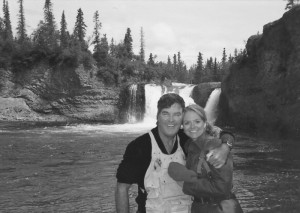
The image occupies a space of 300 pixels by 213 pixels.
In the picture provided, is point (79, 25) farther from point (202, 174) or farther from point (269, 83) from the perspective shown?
point (202, 174)

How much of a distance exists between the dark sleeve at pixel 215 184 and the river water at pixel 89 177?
5357 millimetres

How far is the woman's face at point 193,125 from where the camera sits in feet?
11.1

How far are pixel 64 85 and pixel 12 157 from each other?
28.4m

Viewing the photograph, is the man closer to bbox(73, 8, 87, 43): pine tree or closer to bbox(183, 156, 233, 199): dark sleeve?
bbox(183, 156, 233, 199): dark sleeve

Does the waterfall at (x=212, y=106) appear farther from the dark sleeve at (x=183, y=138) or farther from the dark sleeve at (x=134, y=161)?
the dark sleeve at (x=134, y=161)

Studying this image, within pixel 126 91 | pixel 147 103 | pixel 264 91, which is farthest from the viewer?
pixel 126 91

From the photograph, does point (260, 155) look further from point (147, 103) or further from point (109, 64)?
point (109, 64)

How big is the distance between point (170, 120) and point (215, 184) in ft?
2.41

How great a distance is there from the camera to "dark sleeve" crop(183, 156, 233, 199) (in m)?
3.04

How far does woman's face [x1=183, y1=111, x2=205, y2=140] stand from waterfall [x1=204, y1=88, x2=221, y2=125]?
31.8m

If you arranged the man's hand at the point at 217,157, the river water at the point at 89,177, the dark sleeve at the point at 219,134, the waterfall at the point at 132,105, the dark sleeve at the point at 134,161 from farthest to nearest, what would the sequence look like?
the waterfall at the point at 132,105, the river water at the point at 89,177, the dark sleeve at the point at 219,134, the dark sleeve at the point at 134,161, the man's hand at the point at 217,157

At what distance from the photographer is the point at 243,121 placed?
30812 mm

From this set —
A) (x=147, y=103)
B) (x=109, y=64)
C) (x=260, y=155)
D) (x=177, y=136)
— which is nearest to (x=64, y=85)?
(x=109, y=64)

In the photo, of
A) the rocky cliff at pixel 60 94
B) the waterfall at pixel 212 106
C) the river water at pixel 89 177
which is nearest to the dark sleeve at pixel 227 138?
the river water at pixel 89 177
